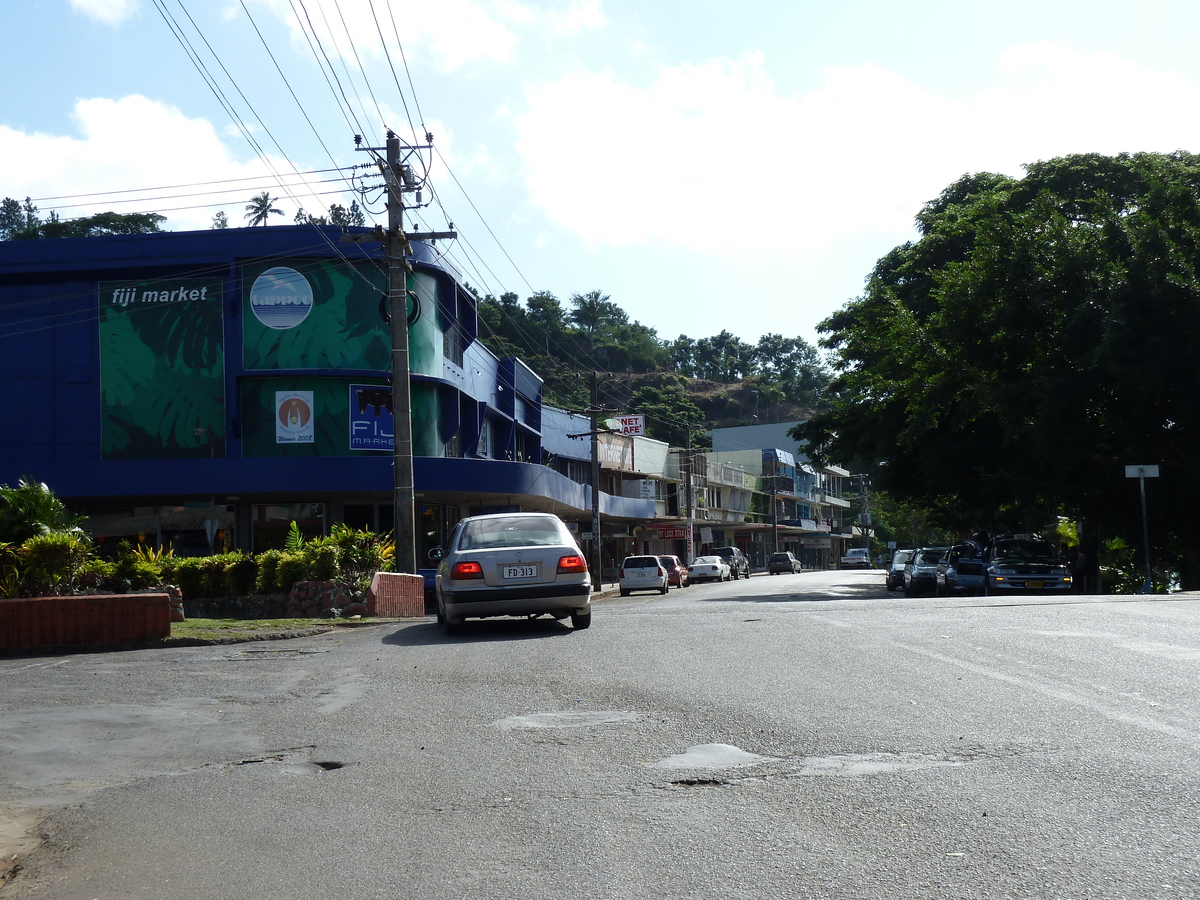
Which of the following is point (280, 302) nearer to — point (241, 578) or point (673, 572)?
point (241, 578)

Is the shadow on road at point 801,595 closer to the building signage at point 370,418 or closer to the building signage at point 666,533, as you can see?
the building signage at point 370,418

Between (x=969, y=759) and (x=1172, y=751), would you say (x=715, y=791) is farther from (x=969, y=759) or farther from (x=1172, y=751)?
(x=1172, y=751)

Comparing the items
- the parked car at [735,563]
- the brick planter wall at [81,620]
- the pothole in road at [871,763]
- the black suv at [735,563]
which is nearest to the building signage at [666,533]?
the parked car at [735,563]

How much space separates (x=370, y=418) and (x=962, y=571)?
60.4 feet

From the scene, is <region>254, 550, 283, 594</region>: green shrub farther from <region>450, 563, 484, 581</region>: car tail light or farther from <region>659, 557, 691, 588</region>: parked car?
<region>659, 557, 691, 588</region>: parked car

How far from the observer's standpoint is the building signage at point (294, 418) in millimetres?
36812

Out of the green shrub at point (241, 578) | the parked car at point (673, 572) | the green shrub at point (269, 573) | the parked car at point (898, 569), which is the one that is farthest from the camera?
the parked car at point (673, 572)

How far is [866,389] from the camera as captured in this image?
131 feet

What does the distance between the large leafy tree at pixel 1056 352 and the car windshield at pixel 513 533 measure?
1768 centimetres

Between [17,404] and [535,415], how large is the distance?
23.0 metres

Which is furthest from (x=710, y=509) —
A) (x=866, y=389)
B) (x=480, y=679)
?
(x=480, y=679)

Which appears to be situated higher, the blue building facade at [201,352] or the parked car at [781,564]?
the blue building facade at [201,352]

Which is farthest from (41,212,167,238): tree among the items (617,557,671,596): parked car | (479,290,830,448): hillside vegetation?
(617,557,671,596): parked car

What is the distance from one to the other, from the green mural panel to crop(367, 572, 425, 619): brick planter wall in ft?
A: 55.9
